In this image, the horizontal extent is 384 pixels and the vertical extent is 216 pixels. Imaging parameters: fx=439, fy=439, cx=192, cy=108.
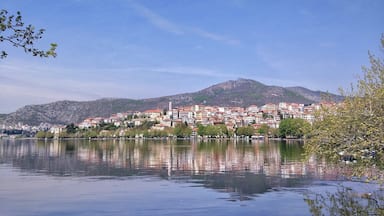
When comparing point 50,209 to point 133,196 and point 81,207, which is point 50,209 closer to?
point 81,207

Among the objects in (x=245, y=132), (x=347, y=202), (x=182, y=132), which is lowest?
(x=347, y=202)

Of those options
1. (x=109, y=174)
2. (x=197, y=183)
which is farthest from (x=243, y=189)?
(x=109, y=174)

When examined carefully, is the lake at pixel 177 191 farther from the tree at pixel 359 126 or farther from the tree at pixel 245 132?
the tree at pixel 245 132

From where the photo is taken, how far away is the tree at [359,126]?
1722cm

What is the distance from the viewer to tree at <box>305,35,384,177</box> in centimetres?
1722

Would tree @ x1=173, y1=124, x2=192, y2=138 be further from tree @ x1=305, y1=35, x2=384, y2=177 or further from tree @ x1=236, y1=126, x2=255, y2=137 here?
tree @ x1=305, y1=35, x2=384, y2=177

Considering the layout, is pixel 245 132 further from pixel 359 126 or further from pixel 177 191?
pixel 359 126

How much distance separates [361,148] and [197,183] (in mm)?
11179

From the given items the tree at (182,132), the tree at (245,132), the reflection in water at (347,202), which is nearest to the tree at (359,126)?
the reflection in water at (347,202)

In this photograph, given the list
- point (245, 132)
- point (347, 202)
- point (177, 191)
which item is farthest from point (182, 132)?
point (347, 202)

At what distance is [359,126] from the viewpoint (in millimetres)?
18047

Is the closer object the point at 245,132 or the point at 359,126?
the point at 359,126

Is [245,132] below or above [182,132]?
below

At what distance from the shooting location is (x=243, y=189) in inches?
931
